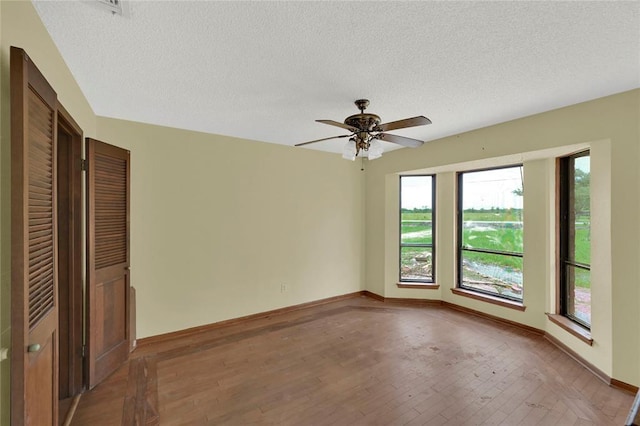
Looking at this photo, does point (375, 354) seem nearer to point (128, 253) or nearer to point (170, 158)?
point (128, 253)

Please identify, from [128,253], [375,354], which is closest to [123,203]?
[128,253]

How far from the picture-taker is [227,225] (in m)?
3.74

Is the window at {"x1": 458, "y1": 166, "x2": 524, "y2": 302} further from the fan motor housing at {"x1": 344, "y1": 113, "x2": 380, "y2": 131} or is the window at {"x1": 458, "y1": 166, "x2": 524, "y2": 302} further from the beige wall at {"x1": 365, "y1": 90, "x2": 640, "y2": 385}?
the fan motor housing at {"x1": 344, "y1": 113, "x2": 380, "y2": 131}

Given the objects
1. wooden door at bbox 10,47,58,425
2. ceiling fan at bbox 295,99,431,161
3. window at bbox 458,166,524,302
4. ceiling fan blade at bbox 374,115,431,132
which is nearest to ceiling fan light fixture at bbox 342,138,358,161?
ceiling fan at bbox 295,99,431,161

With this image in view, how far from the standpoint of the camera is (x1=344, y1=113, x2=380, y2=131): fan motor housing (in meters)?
2.35

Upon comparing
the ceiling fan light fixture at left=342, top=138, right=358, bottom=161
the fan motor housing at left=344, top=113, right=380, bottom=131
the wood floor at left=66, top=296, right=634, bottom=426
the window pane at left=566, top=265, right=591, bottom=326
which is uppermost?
the fan motor housing at left=344, top=113, right=380, bottom=131

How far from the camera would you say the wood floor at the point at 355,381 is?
2.08 meters

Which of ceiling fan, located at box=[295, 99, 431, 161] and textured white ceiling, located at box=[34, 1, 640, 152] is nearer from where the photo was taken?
textured white ceiling, located at box=[34, 1, 640, 152]

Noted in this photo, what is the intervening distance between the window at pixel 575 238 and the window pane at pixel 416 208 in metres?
1.76

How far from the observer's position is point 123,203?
2779 mm

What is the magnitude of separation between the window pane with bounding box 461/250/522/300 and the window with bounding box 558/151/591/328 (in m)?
0.54

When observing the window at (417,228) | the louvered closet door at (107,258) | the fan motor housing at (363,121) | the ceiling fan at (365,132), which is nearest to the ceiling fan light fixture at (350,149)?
the ceiling fan at (365,132)

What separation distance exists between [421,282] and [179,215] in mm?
3937

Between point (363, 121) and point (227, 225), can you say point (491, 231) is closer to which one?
point (363, 121)
